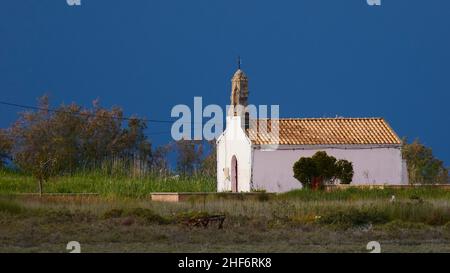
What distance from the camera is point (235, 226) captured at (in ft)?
74.8

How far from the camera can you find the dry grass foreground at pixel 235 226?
19656mm

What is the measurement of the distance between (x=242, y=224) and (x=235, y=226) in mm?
449

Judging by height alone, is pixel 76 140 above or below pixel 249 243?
above

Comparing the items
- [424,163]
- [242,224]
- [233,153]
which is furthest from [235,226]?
[424,163]

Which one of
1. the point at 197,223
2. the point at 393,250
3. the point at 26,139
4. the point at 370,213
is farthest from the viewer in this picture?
the point at 26,139

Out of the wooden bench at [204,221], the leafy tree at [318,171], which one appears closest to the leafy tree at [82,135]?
the leafy tree at [318,171]

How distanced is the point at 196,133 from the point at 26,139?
7692 millimetres

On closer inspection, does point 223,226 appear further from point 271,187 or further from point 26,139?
point 26,139

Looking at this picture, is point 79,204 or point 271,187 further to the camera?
point 271,187

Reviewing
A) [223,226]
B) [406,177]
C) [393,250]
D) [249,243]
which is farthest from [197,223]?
[406,177]

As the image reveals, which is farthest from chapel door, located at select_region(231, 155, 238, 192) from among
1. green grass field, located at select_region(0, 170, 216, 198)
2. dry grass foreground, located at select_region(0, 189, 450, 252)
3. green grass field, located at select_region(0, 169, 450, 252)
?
dry grass foreground, located at select_region(0, 189, 450, 252)

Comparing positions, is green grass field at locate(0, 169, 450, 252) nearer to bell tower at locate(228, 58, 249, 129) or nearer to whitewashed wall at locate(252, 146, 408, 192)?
whitewashed wall at locate(252, 146, 408, 192)

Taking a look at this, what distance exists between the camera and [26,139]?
1886 inches

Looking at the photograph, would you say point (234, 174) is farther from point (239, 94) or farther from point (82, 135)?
point (82, 135)
